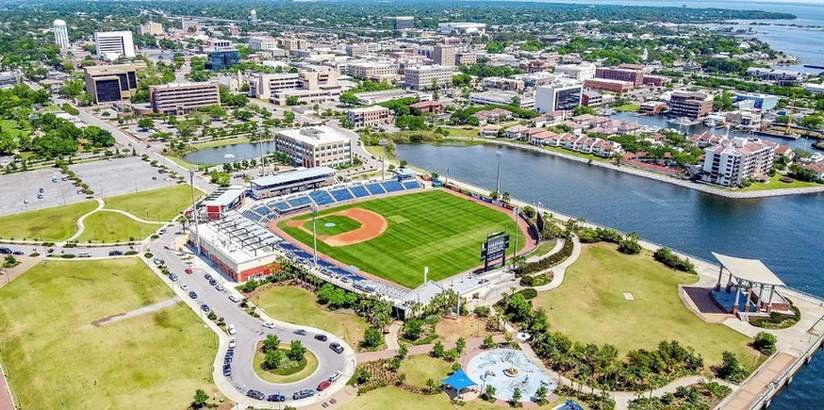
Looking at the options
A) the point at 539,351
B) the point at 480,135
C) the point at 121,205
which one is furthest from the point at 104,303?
the point at 480,135

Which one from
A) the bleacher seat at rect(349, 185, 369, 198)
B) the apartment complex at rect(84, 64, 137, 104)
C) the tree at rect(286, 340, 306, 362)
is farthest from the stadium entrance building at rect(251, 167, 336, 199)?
the apartment complex at rect(84, 64, 137, 104)

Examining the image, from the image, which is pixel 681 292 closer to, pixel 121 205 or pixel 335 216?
pixel 335 216

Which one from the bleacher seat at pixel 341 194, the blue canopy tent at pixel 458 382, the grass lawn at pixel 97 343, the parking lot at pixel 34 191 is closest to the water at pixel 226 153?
the parking lot at pixel 34 191

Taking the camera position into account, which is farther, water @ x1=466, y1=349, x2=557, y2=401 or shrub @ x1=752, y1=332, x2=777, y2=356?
shrub @ x1=752, y1=332, x2=777, y2=356

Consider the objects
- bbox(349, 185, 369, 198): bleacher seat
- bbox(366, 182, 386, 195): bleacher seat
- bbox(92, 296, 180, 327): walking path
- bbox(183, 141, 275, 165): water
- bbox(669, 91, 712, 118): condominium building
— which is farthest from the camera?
bbox(669, 91, 712, 118): condominium building

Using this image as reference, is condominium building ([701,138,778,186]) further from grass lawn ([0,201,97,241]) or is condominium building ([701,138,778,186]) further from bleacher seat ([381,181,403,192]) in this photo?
grass lawn ([0,201,97,241])

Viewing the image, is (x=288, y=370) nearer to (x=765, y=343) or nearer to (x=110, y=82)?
(x=765, y=343)
